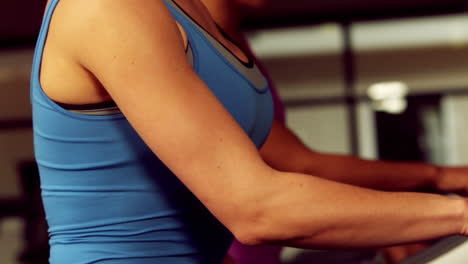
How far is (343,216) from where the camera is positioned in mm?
1030

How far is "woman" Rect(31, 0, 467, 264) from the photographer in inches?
39.9

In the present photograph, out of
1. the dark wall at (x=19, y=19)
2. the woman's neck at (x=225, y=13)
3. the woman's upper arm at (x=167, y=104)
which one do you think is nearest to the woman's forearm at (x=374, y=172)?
the woman's neck at (x=225, y=13)

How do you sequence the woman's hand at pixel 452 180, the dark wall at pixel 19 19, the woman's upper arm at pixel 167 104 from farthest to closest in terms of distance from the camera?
the dark wall at pixel 19 19, the woman's hand at pixel 452 180, the woman's upper arm at pixel 167 104

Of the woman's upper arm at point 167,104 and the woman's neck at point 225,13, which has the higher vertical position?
the woman's upper arm at point 167,104

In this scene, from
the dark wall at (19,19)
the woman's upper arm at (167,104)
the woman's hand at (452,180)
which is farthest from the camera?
the dark wall at (19,19)

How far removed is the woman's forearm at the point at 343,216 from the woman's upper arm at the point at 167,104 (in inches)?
1.4

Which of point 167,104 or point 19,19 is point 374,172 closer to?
point 167,104

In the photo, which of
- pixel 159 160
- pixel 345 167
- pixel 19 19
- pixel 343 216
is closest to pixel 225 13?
pixel 345 167

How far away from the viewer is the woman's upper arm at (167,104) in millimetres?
1009

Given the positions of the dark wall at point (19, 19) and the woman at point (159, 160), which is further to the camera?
the dark wall at point (19, 19)

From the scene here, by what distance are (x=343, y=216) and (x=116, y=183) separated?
296 mm

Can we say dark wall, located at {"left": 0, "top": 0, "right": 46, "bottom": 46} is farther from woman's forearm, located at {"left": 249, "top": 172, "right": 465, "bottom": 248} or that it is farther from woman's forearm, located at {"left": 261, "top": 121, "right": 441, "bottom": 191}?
woman's forearm, located at {"left": 249, "top": 172, "right": 465, "bottom": 248}

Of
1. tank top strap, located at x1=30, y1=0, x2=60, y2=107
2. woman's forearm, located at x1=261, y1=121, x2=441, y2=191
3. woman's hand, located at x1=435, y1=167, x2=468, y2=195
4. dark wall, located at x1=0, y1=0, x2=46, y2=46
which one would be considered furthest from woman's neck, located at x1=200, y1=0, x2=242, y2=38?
dark wall, located at x1=0, y1=0, x2=46, y2=46

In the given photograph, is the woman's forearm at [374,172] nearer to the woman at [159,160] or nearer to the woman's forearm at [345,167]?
the woman's forearm at [345,167]
